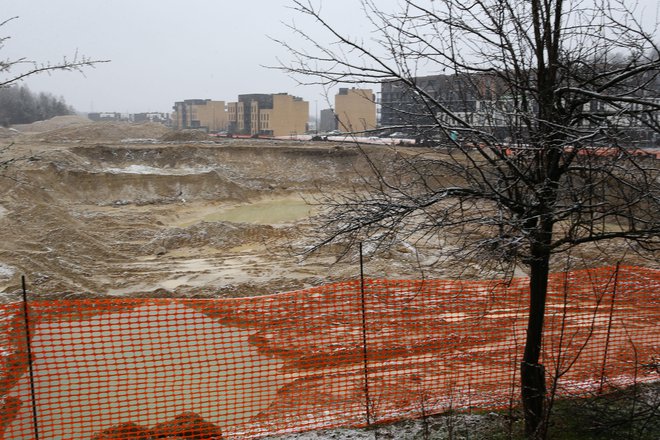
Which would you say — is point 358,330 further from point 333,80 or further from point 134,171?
point 134,171

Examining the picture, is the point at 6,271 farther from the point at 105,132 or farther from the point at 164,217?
the point at 105,132

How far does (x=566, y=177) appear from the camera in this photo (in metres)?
4.73

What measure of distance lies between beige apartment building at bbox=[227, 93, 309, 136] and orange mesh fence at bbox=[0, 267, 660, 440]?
57.9m

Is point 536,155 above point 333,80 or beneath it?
beneath

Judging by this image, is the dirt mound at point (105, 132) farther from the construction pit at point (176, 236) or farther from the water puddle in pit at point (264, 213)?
the water puddle in pit at point (264, 213)

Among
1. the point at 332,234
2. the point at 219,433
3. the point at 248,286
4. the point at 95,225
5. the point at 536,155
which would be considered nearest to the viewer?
the point at 536,155

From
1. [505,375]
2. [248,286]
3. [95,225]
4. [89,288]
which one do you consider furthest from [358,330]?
[95,225]

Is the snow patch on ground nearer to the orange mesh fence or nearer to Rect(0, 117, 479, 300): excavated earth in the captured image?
Rect(0, 117, 479, 300): excavated earth

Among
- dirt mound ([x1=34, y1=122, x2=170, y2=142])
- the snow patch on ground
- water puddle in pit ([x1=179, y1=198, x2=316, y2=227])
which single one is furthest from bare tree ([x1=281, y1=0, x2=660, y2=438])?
dirt mound ([x1=34, y1=122, x2=170, y2=142])

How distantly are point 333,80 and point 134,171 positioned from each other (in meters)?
31.4

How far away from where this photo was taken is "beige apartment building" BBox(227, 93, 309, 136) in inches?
2672

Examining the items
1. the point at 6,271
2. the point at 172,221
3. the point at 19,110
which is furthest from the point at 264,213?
the point at 19,110

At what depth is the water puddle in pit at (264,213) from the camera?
27125 mm

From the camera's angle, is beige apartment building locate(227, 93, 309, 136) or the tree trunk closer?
the tree trunk
